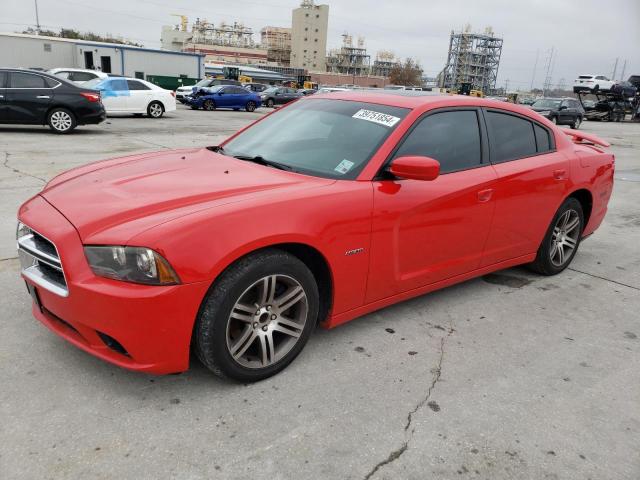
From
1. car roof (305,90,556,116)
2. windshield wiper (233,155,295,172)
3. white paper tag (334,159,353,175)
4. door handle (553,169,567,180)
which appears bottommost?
door handle (553,169,567,180)

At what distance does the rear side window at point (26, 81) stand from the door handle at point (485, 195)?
39.0ft

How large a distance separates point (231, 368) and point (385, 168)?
4.82ft

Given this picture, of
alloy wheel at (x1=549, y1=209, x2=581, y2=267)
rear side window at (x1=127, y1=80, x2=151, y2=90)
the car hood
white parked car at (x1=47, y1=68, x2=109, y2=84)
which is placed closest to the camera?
the car hood

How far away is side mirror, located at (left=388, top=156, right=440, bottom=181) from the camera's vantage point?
294 centimetres

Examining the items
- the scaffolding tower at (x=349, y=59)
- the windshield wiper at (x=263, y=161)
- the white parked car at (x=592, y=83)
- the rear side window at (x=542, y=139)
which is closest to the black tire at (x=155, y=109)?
the windshield wiper at (x=263, y=161)

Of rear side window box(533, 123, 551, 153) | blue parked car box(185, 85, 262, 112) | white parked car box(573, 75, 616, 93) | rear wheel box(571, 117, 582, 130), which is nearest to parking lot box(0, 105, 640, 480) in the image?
rear side window box(533, 123, 551, 153)

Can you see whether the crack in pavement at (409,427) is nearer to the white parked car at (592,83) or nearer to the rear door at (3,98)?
the rear door at (3,98)

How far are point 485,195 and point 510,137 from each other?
0.70 metres

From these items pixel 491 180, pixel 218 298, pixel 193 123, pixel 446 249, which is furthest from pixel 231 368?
pixel 193 123

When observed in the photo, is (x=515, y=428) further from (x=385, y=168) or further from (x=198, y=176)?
(x=198, y=176)

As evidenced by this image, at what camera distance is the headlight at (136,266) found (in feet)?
7.51

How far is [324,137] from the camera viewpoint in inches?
135

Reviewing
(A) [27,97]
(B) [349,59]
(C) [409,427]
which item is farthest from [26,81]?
(B) [349,59]

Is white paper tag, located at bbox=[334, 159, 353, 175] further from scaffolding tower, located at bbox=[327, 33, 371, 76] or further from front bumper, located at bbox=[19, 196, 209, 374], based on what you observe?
scaffolding tower, located at bbox=[327, 33, 371, 76]
